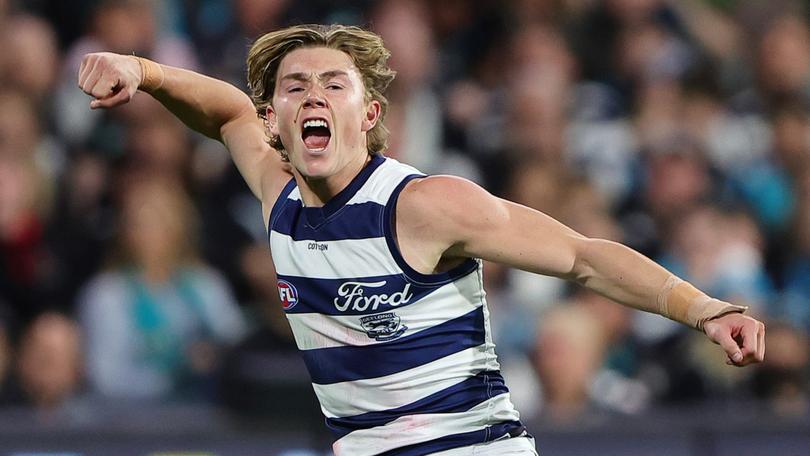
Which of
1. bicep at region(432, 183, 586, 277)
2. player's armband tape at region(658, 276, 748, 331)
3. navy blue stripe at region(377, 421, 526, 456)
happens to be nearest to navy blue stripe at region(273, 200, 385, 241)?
bicep at region(432, 183, 586, 277)

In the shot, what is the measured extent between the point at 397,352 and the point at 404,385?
0.34ft

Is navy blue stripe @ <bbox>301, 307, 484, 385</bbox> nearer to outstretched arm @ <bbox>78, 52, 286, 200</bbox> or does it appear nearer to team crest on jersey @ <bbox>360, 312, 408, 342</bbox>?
team crest on jersey @ <bbox>360, 312, 408, 342</bbox>

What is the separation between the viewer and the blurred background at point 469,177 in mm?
7211

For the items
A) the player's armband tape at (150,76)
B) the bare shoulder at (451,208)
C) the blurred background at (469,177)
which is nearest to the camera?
the bare shoulder at (451,208)

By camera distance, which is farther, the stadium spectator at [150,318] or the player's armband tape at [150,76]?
the stadium spectator at [150,318]

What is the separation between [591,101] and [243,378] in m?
3.32

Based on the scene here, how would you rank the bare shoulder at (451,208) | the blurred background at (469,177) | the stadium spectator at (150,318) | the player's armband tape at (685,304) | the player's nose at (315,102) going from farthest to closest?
the stadium spectator at (150,318) < the blurred background at (469,177) < the player's nose at (315,102) < the bare shoulder at (451,208) < the player's armband tape at (685,304)

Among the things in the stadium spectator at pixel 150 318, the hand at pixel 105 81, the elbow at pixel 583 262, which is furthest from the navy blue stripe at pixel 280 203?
the stadium spectator at pixel 150 318

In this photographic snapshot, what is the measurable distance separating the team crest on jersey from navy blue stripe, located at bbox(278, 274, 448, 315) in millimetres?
23

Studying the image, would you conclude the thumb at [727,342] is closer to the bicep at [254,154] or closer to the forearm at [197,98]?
the bicep at [254,154]

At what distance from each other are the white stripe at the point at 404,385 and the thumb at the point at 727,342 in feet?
2.63

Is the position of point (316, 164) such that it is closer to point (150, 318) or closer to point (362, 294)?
point (362, 294)

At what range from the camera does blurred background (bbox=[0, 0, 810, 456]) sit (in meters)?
7.21

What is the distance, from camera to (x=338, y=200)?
4371mm
